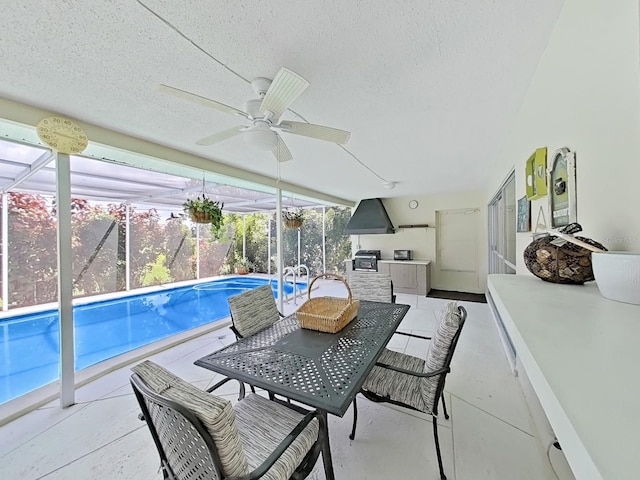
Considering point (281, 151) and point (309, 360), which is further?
point (281, 151)

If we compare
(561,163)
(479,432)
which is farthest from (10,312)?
(561,163)

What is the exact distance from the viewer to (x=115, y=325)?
4730mm

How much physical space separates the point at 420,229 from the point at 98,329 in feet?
23.4

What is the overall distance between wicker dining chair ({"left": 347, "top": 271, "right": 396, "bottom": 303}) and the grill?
3.56m

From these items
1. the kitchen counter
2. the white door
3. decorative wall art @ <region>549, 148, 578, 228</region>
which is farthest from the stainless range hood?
decorative wall art @ <region>549, 148, 578, 228</region>

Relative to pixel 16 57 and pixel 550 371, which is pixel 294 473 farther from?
pixel 16 57

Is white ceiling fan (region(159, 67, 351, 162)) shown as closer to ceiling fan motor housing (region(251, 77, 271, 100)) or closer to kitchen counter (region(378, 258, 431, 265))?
ceiling fan motor housing (region(251, 77, 271, 100))

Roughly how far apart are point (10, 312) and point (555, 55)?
7410 mm

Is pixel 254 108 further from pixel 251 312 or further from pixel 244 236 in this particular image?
pixel 244 236

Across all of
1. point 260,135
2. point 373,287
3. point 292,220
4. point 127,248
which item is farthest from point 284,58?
point 127,248

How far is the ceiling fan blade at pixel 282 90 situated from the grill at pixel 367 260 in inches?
210

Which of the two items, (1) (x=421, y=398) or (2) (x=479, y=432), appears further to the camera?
(2) (x=479, y=432)

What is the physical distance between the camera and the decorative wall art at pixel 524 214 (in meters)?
1.81

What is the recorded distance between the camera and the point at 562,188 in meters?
1.20
